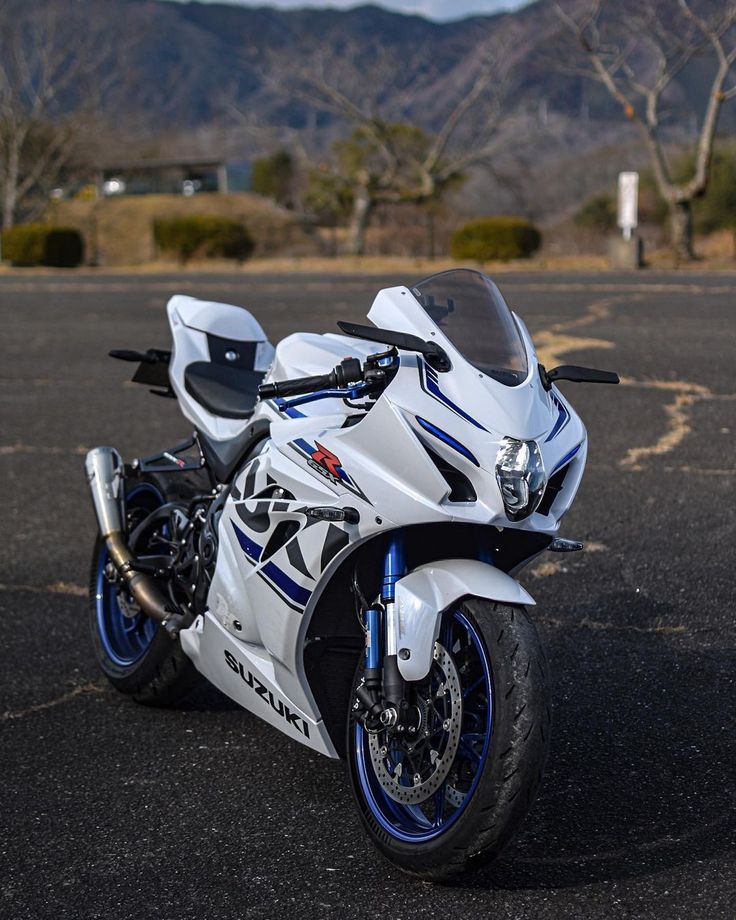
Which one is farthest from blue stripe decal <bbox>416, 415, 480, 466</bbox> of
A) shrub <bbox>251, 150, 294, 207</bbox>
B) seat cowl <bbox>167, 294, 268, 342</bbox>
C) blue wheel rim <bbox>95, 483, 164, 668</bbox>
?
shrub <bbox>251, 150, 294, 207</bbox>

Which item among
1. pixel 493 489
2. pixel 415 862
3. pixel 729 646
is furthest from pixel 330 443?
pixel 729 646

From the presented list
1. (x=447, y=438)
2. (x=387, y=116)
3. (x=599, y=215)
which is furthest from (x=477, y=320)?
(x=599, y=215)

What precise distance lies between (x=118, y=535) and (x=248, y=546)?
1078 mm

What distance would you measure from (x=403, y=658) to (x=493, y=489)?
19.6 inches

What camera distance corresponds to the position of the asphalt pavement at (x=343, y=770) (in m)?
3.28

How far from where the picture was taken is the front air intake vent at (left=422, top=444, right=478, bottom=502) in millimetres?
3186

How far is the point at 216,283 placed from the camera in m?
26.3

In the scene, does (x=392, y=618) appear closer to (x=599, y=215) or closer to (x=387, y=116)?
(x=387, y=116)

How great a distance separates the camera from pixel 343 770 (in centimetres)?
406

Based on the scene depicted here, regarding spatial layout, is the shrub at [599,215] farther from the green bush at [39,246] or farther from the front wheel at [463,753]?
the front wheel at [463,753]

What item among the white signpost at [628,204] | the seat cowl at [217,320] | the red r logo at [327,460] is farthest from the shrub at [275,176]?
the red r logo at [327,460]

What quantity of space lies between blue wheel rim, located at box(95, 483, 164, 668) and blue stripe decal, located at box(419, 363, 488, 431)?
75.8 inches

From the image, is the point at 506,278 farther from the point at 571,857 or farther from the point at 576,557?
the point at 571,857

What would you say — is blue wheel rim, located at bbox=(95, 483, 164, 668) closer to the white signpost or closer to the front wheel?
the front wheel
